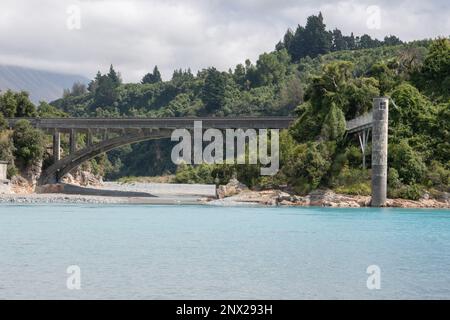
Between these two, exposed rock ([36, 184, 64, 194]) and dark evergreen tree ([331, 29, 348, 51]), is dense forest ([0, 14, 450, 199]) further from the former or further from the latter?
dark evergreen tree ([331, 29, 348, 51])

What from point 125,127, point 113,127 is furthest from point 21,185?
point 125,127

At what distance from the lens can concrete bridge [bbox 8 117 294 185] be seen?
80.2 metres

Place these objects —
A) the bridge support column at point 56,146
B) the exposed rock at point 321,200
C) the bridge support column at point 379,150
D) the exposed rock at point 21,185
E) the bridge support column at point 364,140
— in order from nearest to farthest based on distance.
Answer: the bridge support column at point 379,150 → the exposed rock at point 321,200 → the bridge support column at point 364,140 → the exposed rock at point 21,185 → the bridge support column at point 56,146

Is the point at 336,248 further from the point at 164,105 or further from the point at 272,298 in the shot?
the point at 164,105

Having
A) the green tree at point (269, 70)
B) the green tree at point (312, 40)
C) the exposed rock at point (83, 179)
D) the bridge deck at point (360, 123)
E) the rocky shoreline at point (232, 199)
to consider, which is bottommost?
the rocky shoreline at point (232, 199)

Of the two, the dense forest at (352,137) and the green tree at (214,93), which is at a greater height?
the green tree at (214,93)

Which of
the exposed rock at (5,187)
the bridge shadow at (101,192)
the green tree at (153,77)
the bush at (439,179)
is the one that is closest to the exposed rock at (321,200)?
the bush at (439,179)

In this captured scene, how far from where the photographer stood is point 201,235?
4206cm

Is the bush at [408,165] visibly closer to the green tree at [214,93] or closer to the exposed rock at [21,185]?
the exposed rock at [21,185]

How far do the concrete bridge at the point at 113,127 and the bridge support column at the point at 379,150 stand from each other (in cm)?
1543

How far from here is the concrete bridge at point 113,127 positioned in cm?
8025

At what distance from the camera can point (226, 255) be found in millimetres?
33438

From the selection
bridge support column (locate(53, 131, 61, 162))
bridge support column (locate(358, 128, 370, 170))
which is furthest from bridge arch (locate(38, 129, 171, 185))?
bridge support column (locate(358, 128, 370, 170))
